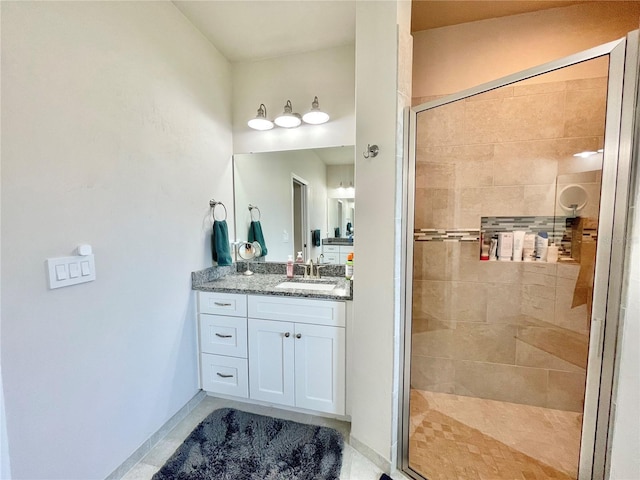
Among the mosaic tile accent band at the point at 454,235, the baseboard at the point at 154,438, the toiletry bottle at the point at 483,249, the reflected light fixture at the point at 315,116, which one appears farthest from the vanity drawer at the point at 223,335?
the toiletry bottle at the point at 483,249

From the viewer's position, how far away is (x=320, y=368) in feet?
5.71

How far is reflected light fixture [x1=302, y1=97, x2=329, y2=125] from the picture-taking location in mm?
2018

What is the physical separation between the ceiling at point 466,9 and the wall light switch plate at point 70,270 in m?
2.32

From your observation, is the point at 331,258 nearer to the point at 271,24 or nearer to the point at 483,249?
the point at 483,249

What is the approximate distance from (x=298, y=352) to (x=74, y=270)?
1.24 m

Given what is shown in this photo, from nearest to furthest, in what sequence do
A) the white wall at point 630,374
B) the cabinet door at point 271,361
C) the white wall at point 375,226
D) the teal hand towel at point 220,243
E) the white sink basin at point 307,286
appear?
the white wall at point 630,374 < the white wall at point 375,226 < the cabinet door at point 271,361 < the white sink basin at point 307,286 < the teal hand towel at point 220,243

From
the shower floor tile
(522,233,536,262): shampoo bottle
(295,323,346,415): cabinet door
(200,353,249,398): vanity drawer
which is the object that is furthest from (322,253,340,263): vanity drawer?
(522,233,536,262): shampoo bottle

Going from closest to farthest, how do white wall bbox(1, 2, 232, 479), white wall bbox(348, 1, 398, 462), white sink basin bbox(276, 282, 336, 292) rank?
white wall bbox(1, 2, 232, 479) → white wall bbox(348, 1, 398, 462) → white sink basin bbox(276, 282, 336, 292)

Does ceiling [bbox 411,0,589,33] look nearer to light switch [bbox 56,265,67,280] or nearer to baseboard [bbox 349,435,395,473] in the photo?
light switch [bbox 56,265,67,280]

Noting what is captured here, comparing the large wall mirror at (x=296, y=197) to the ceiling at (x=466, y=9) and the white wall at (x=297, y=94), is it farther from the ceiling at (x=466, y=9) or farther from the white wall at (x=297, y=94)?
the ceiling at (x=466, y=9)

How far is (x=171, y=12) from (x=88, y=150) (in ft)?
3.57

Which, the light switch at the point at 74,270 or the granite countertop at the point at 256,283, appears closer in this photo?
the light switch at the point at 74,270

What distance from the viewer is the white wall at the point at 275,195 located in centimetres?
225

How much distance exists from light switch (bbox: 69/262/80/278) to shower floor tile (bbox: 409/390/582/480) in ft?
6.23
